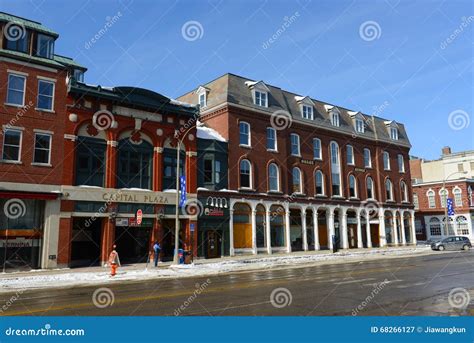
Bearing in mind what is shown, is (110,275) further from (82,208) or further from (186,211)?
(186,211)

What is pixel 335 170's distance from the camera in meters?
44.3

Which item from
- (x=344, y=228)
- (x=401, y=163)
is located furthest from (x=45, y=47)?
(x=401, y=163)

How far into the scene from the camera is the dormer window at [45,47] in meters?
26.5

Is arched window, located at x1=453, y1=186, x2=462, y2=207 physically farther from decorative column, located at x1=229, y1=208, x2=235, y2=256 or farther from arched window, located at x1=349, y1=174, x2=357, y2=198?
decorative column, located at x1=229, y1=208, x2=235, y2=256

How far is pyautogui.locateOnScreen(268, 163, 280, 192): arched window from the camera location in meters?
37.7

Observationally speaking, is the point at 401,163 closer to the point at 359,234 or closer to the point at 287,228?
the point at 359,234

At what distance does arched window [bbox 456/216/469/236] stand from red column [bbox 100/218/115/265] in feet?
183

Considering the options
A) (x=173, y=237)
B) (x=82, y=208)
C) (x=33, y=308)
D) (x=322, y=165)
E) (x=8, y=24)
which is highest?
(x=8, y=24)

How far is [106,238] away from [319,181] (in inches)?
924

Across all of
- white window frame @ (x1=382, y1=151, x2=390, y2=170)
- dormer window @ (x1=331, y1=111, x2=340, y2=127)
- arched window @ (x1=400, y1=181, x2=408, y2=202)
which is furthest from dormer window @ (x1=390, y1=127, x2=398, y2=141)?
dormer window @ (x1=331, y1=111, x2=340, y2=127)

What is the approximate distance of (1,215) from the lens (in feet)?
76.3

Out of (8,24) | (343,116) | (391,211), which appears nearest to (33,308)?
(8,24)

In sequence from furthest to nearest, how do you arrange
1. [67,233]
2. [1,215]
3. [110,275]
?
[67,233]
[1,215]
[110,275]

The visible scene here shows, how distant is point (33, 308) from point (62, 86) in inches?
731
